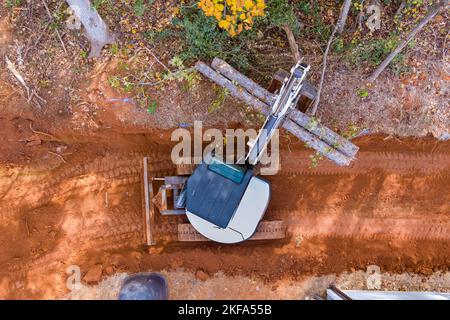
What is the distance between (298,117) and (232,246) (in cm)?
271

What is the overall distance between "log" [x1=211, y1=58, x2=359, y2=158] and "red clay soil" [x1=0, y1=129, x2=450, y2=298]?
3.21 feet

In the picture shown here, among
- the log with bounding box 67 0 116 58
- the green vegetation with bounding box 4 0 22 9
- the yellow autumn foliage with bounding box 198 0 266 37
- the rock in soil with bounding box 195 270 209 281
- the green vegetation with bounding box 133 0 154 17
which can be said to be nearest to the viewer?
the yellow autumn foliage with bounding box 198 0 266 37

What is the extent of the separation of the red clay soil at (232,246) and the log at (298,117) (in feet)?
3.21

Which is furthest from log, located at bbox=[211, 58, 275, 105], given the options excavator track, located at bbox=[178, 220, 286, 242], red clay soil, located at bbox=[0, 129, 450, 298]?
excavator track, located at bbox=[178, 220, 286, 242]

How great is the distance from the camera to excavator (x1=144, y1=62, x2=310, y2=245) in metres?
5.92

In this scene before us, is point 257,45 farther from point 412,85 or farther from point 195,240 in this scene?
point 195,240

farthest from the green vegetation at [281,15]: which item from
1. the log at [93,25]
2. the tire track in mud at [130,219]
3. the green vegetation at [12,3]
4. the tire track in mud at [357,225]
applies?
the green vegetation at [12,3]

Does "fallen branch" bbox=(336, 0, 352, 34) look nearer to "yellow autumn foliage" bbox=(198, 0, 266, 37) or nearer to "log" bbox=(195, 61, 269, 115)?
"yellow autumn foliage" bbox=(198, 0, 266, 37)

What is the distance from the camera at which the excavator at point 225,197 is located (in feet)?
19.4

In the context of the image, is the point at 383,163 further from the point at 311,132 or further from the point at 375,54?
the point at 375,54

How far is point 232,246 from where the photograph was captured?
717 centimetres

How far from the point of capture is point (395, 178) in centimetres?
715

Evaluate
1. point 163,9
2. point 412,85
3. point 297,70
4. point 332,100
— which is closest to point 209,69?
point 163,9

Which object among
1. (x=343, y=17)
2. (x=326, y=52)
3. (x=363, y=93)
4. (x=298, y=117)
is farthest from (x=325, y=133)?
(x=343, y=17)
